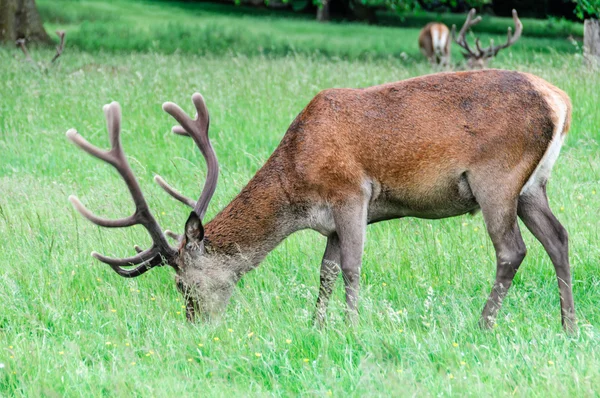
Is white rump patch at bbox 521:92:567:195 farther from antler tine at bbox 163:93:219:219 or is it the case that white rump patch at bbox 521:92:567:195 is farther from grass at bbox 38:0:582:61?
grass at bbox 38:0:582:61

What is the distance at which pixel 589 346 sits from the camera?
12.5 feet

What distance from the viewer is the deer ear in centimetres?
451

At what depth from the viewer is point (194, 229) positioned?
455cm

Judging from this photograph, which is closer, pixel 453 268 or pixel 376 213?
pixel 376 213

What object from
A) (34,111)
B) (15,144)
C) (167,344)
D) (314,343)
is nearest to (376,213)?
(314,343)

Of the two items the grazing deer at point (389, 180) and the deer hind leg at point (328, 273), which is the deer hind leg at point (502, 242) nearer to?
the grazing deer at point (389, 180)

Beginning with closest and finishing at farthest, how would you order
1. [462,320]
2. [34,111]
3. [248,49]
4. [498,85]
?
[462,320] < [498,85] < [34,111] < [248,49]

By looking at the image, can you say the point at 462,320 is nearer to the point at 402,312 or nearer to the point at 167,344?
the point at 402,312

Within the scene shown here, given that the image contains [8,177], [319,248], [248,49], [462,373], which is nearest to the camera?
[462,373]

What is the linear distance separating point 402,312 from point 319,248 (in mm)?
1406

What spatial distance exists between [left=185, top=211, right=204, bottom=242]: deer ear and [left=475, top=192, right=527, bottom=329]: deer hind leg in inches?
55.8

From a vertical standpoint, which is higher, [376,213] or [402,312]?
[376,213]

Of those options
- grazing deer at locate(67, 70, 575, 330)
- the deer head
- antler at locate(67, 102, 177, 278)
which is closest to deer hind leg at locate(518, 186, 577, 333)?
grazing deer at locate(67, 70, 575, 330)

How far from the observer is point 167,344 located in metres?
4.03
